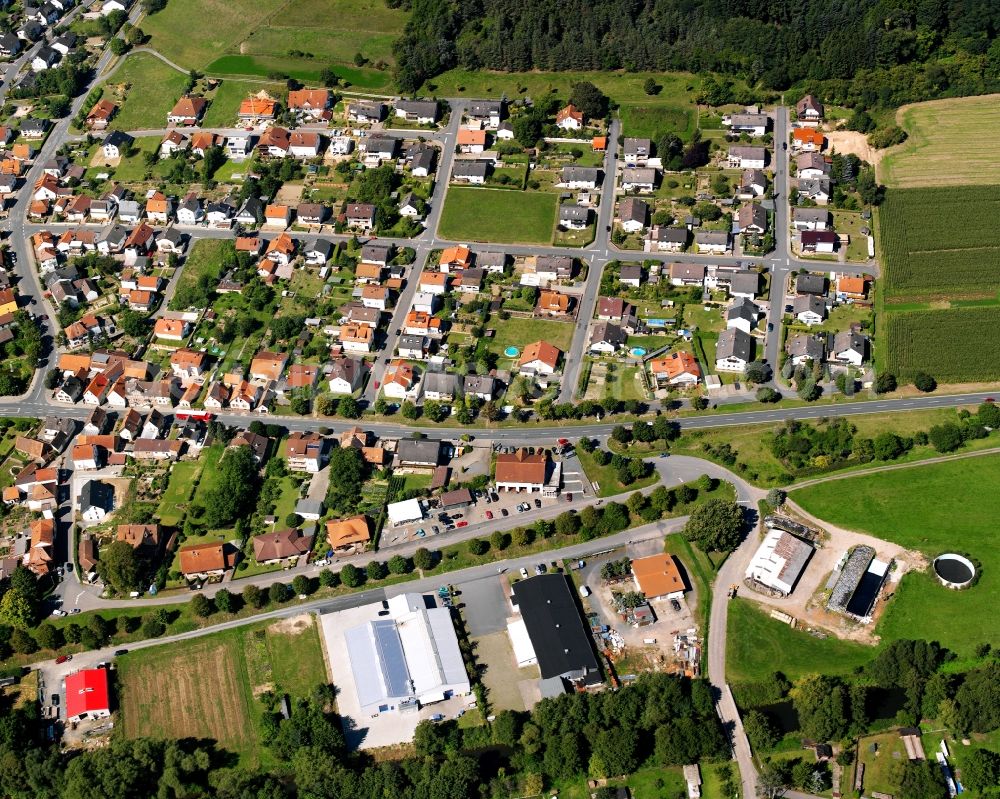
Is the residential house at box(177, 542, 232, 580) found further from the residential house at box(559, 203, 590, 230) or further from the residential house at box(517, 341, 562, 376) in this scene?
the residential house at box(559, 203, 590, 230)

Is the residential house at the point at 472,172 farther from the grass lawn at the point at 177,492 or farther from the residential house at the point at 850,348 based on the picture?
the grass lawn at the point at 177,492

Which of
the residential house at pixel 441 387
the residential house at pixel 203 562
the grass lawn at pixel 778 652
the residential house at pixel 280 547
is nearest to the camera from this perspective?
the grass lawn at pixel 778 652

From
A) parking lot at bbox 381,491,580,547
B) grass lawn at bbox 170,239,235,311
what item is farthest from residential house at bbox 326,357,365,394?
grass lawn at bbox 170,239,235,311

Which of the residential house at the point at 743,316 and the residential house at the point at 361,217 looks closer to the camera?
the residential house at the point at 743,316

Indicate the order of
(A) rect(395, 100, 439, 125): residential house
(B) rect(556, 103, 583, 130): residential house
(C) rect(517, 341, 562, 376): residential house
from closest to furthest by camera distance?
1. (C) rect(517, 341, 562, 376): residential house
2. (B) rect(556, 103, 583, 130): residential house
3. (A) rect(395, 100, 439, 125): residential house

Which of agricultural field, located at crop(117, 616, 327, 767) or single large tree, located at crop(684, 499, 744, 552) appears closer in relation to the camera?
agricultural field, located at crop(117, 616, 327, 767)

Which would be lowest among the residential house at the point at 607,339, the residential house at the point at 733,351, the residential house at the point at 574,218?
the residential house at the point at 607,339

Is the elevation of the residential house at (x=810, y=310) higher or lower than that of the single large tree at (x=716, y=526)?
higher

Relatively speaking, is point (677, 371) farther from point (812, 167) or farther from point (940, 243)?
point (812, 167)

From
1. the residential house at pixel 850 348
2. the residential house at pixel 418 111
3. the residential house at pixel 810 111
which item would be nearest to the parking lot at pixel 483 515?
the residential house at pixel 850 348
